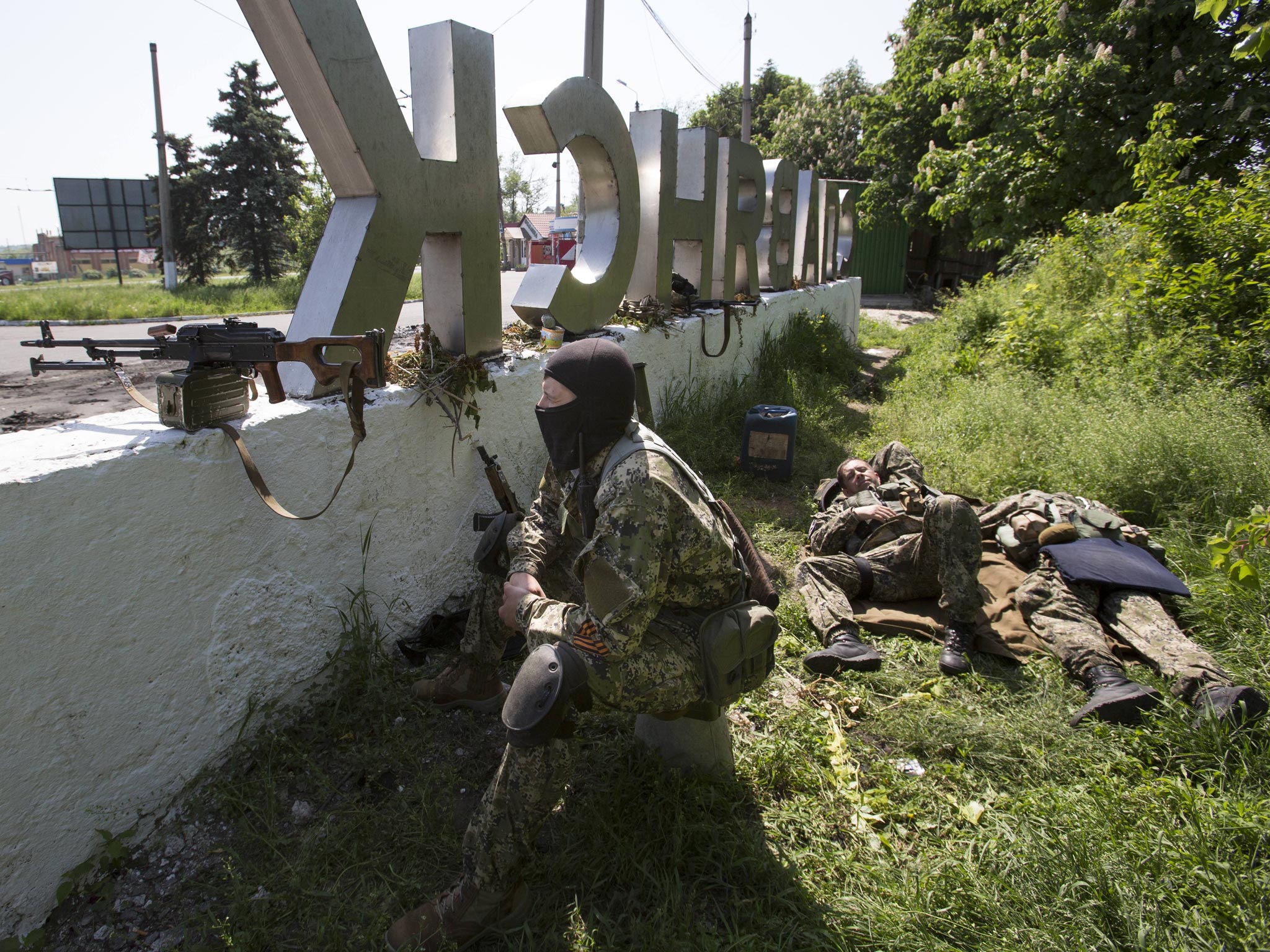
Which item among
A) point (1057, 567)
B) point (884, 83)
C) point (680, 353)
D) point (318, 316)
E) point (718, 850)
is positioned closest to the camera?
point (718, 850)

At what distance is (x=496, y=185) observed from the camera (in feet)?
12.6

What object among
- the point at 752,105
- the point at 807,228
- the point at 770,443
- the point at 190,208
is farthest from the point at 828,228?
the point at 752,105

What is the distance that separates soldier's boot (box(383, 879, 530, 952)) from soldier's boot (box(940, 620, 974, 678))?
216 centimetres

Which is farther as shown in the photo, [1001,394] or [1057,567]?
[1001,394]

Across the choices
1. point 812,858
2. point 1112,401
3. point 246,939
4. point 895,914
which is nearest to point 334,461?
point 246,939

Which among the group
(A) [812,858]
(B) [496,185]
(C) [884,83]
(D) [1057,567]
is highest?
(C) [884,83]

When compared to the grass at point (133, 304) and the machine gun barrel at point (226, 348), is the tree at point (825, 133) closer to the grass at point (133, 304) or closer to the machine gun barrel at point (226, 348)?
the grass at point (133, 304)

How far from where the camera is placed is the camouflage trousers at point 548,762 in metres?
1.95

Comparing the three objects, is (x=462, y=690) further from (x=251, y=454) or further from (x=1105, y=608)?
(x=1105, y=608)

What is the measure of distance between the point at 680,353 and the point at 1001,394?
9.02 feet

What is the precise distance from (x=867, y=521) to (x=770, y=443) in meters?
1.53

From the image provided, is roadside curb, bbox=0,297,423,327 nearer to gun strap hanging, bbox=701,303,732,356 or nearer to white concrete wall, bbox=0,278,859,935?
gun strap hanging, bbox=701,303,732,356

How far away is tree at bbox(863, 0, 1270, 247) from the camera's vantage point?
374 inches

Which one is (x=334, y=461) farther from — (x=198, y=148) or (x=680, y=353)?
(x=198, y=148)
